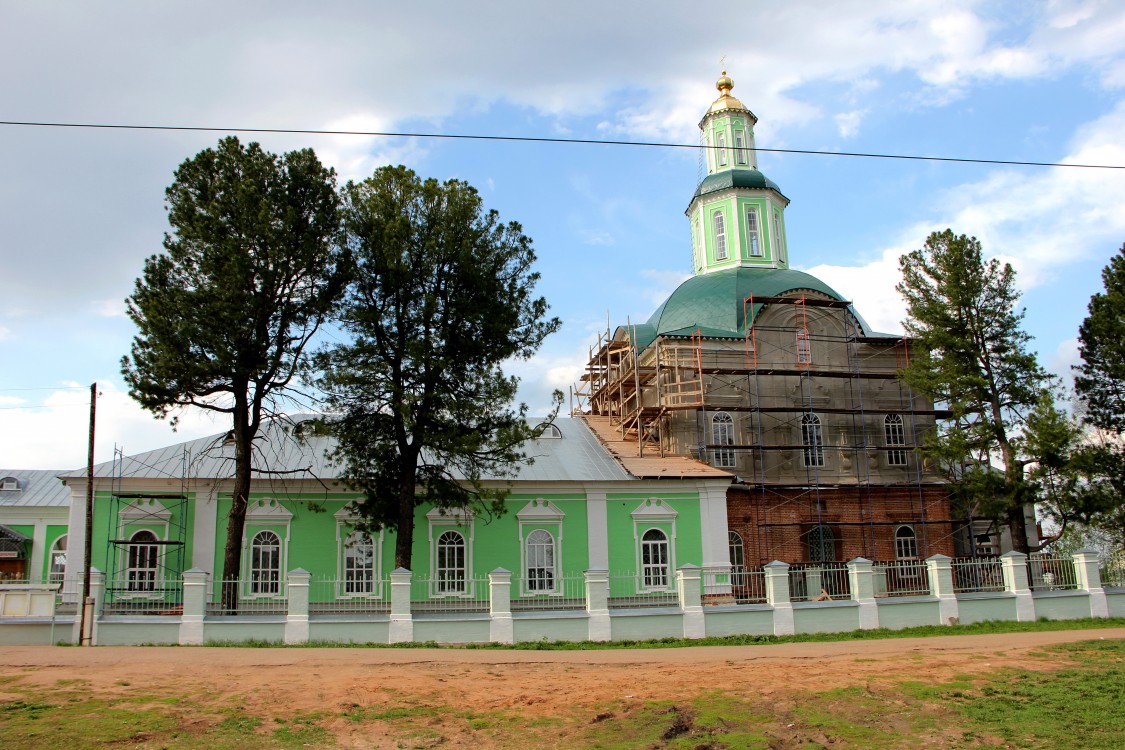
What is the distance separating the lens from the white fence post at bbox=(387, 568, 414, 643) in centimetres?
1666

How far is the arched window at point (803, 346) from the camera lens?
28219 mm

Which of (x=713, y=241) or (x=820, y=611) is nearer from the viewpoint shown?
(x=820, y=611)

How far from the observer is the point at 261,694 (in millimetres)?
11555

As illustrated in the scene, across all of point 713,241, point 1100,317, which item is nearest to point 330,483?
point 713,241

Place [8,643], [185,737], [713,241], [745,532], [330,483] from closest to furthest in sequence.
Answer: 1. [185,737]
2. [8,643]
3. [330,483]
4. [745,532]
5. [713,241]

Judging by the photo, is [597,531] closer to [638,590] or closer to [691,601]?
[638,590]

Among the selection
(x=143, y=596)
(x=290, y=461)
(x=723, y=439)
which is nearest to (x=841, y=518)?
(x=723, y=439)

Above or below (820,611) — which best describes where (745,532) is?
above

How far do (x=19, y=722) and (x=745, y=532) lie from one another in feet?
63.7

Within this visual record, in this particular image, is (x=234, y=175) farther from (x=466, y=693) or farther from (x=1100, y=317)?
(x=1100, y=317)

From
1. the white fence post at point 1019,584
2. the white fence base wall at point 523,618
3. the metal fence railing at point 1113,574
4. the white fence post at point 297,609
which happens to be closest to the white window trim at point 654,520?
the white fence base wall at point 523,618

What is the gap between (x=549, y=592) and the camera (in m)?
23.4

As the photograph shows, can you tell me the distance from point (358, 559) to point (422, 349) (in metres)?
6.67

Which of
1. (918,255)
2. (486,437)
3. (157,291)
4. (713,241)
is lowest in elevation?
(486,437)
